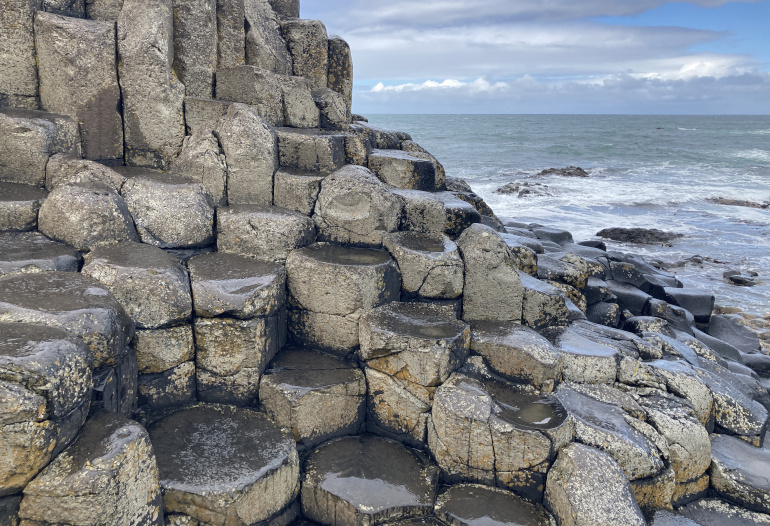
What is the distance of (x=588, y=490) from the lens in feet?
13.1

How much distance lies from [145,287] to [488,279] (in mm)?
3307

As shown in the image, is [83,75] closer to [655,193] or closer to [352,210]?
[352,210]

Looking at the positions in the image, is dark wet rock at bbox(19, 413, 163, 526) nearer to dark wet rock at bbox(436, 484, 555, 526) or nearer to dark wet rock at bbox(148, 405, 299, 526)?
dark wet rock at bbox(148, 405, 299, 526)

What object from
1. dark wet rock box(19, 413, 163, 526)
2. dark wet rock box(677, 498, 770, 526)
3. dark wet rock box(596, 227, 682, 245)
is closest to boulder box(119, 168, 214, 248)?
dark wet rock box(19, 413, 163, 526)

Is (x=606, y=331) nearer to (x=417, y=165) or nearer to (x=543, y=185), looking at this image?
(x=417, y=165)

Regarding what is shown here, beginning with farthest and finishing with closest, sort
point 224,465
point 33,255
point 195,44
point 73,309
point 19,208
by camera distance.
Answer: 1. point 195,44
2. point 19,208
3. point 33,255
4. point 224,465
5. point 73,309

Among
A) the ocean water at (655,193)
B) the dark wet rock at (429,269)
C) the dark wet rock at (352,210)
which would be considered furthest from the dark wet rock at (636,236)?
the dark wet rock at (352,210)

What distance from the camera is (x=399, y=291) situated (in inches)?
215

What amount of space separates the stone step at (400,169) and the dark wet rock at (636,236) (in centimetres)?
1180

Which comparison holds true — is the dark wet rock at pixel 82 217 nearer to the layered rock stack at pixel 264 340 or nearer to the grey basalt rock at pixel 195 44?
the layered rock stack at pixel 264 340

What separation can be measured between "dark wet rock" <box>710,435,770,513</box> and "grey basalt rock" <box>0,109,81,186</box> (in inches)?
284

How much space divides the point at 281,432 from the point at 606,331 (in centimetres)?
406

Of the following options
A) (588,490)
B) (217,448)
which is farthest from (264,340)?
(588,490)

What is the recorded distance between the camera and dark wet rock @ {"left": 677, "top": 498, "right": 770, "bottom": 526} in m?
4.79
